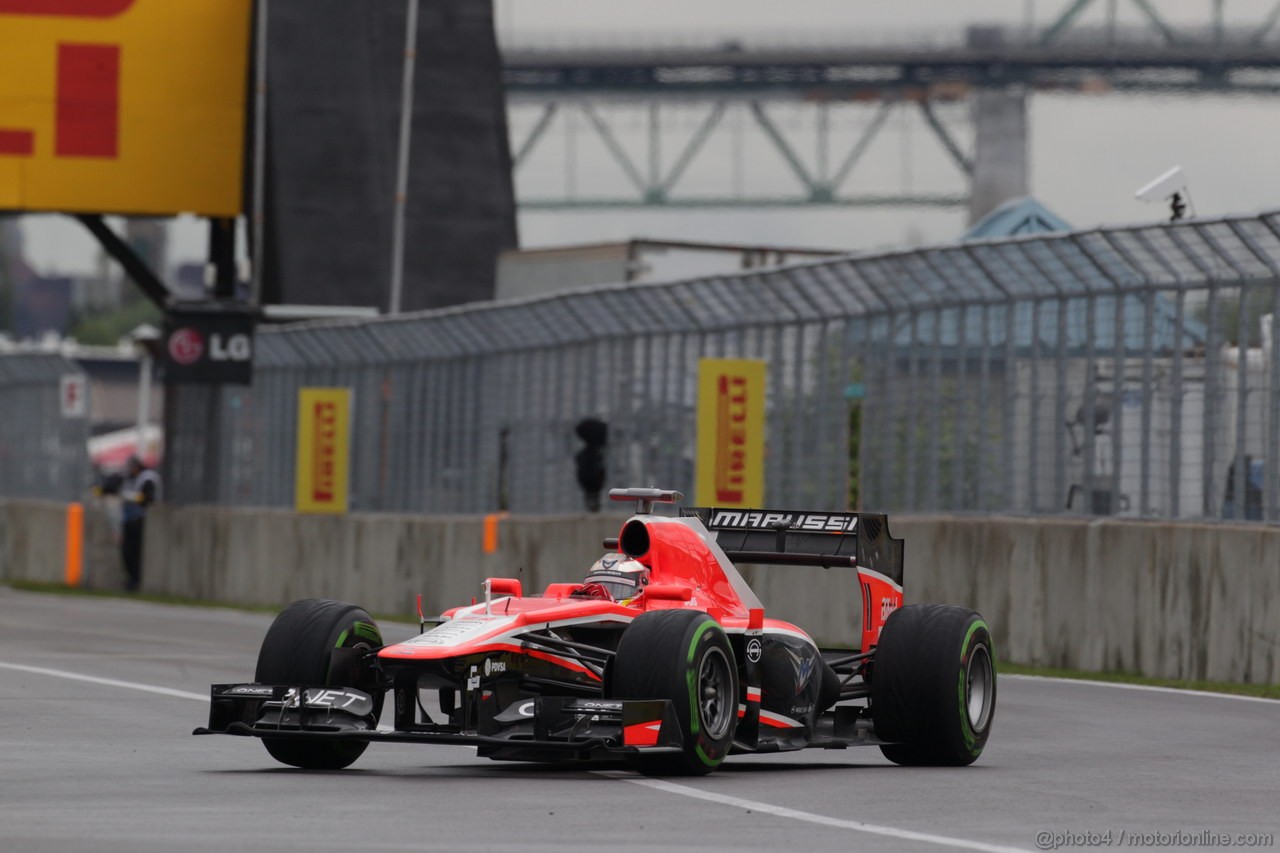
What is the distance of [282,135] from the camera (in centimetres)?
3631

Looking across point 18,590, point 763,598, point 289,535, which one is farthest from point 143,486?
point 763,598

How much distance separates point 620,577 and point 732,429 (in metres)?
12.5

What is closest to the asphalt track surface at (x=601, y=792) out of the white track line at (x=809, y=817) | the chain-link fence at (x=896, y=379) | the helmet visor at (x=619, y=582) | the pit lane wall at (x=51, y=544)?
the white track line at (x=809, y=817)

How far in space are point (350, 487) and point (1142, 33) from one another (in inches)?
2497

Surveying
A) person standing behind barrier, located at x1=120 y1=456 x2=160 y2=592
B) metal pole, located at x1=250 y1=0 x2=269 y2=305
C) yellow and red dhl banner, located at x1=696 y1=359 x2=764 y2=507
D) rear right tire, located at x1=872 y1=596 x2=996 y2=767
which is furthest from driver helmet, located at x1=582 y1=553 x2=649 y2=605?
person standing behind barrier, located at x1=120 y1=456 x2=160 y2=592

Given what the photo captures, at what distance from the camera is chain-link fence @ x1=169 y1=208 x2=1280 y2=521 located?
63.6 ft

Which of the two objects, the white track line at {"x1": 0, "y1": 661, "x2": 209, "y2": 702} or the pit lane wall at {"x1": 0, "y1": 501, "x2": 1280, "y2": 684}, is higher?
the pit lane wall at {"x1": 0, "y1": 501, "x2": 1280, "y2": 684}

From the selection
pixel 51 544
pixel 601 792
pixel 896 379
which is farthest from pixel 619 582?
pixel 51 544

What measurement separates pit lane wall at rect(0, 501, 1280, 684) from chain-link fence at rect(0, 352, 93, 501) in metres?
8.48

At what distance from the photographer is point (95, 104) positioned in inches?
1379

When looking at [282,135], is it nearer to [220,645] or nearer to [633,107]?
[220,645]

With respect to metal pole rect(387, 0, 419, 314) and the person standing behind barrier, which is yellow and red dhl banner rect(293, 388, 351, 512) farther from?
the person standing behind barrier

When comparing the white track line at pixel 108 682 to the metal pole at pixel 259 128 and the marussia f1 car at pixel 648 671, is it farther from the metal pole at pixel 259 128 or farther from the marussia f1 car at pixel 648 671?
the metal pole at pixel 259 128

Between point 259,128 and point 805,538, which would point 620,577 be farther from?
point 259,128
